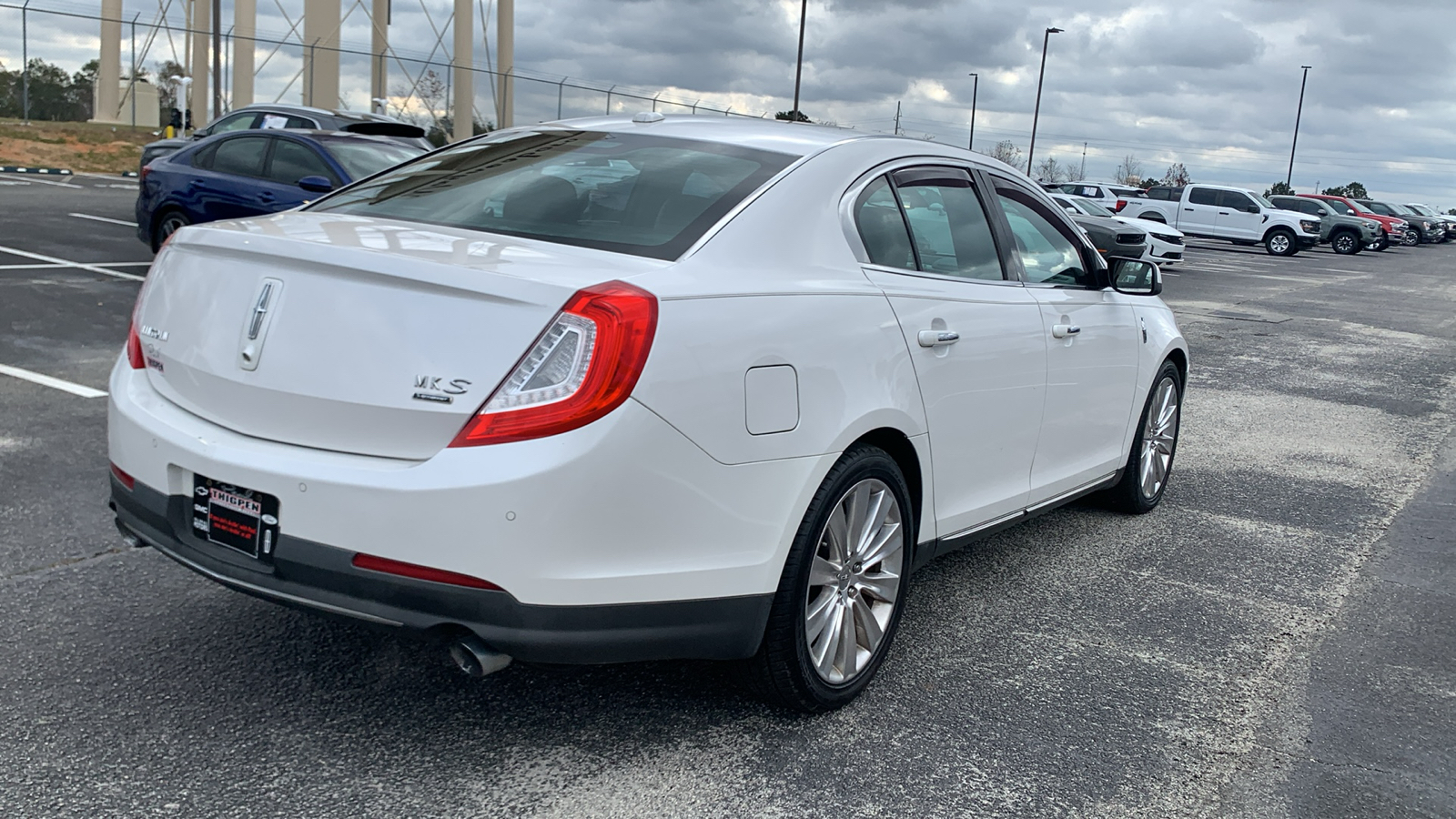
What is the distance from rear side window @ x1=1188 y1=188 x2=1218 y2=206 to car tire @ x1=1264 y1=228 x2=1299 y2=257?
2012 millimetres

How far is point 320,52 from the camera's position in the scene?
39.4m

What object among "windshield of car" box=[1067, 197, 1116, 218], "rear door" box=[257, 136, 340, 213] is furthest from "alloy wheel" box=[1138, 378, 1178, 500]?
"windshield of car" box=[1067, 197, 1116, 218]

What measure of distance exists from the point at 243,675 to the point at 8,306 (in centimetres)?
758

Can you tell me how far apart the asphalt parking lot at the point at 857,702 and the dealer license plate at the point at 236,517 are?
11.7 inches

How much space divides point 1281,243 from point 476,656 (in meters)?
38.1

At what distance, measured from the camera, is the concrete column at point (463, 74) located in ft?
131

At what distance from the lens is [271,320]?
301 centimetres

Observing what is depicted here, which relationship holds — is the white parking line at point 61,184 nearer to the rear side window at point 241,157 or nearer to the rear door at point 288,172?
the rear side window at point 241,157

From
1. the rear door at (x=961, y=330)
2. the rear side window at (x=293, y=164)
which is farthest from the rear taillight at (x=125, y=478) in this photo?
the rear side window at (x=293, y=164)

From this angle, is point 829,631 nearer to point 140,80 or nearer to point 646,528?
point 646,528

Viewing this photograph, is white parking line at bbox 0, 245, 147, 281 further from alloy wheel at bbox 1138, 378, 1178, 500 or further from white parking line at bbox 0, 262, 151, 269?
alloy wheel at bbox 1138, 378, 1178, 500

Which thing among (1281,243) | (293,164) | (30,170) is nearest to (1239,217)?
(1281,243)

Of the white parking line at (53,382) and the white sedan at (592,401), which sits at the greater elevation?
the white sedan at (592,401)

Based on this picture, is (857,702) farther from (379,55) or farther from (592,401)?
(379,55)
